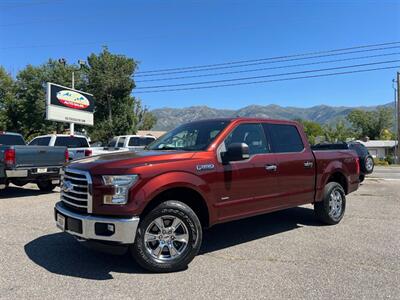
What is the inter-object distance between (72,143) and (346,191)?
10.8 m

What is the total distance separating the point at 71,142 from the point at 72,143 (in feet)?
0.19

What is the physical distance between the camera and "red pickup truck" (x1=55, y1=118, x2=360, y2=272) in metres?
4.51

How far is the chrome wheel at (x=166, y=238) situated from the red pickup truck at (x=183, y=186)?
1cm

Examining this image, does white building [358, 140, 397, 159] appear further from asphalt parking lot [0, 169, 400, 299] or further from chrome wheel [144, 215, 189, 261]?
chrome wheel [144, 215, 189, 261]

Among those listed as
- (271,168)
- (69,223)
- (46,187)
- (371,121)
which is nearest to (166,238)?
(69,223)

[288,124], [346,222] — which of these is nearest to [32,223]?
[288,124]

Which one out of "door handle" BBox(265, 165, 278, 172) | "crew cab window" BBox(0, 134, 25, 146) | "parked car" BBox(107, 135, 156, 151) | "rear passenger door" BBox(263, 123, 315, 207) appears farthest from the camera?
"parked car" BBox(107, 135, 156, 151)

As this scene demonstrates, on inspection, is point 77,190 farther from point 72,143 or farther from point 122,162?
point 72,143

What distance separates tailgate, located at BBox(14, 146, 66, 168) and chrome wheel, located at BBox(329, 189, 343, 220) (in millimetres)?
7256

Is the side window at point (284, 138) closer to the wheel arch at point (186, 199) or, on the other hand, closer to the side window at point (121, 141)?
the wheel arch at point (186, 199)

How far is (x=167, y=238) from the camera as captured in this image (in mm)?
4840

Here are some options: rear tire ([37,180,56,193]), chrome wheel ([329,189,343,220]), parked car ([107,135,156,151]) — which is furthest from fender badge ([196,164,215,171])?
parked car ([107,135,156,151])

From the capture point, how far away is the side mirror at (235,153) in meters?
5.15

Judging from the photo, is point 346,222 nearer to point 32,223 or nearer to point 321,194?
point 321,194
